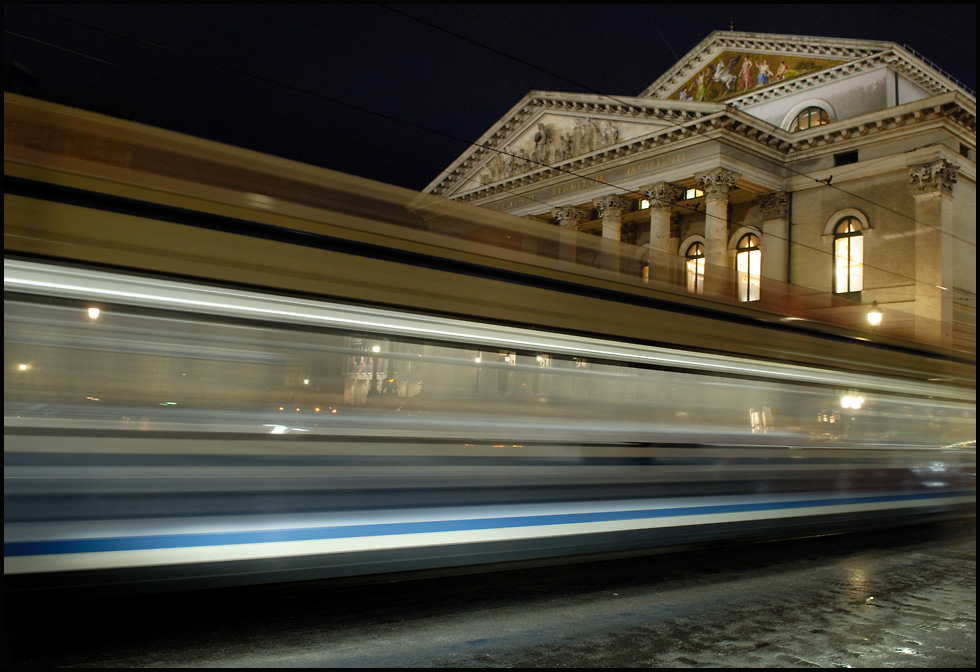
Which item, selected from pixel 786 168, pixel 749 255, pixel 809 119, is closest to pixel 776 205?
pixel 786 168

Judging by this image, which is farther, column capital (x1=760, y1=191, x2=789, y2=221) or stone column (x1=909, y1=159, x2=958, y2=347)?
column capital (x1=760, y1=191, x2=789, y2=221)

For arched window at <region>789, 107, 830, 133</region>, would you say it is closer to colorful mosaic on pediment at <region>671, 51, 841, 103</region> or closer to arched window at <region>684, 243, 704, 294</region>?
Result: colorful mosaic on pediment at <region>671, 51, 841, 103</region>

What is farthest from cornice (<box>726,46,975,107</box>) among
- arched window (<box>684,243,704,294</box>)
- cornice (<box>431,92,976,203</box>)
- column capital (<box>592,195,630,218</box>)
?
arched window (<box>684,243,704,294</box>)

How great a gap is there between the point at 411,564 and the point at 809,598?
3.00m

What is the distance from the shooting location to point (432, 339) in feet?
13.3

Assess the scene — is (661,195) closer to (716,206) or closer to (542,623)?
(716,206)

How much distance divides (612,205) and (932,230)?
32.9ft

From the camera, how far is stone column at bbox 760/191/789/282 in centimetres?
2558

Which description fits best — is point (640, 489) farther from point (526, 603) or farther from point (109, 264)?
point (109, 264)

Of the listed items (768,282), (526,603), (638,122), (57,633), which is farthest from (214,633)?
(638,122)

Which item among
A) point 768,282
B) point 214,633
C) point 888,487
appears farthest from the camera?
point 888,487

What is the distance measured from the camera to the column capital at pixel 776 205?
25.7 meters

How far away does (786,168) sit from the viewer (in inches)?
1012

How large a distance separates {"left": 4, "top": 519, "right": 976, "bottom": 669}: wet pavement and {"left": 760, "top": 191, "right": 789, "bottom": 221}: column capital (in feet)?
71.1
